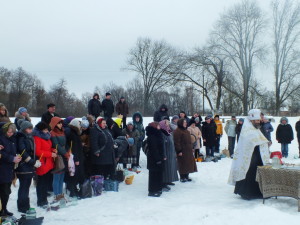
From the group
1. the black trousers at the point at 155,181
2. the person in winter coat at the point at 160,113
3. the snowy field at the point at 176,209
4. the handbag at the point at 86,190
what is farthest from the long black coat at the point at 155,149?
the person in winter coat at the point at 160,113

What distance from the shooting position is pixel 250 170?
22.8 feet

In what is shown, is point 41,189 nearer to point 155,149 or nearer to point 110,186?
point 110,186

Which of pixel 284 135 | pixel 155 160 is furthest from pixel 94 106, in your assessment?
pixel 284 135

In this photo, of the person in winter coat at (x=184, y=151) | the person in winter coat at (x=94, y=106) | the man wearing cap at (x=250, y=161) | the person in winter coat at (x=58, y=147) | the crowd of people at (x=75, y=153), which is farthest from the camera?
the person in winter coat at (x=94, y=106)

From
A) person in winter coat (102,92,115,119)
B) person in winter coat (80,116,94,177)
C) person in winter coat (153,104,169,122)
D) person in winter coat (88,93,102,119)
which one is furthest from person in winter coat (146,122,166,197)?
person in winter coat (102,92,115,119)

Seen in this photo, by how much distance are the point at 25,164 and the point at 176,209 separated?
284cm

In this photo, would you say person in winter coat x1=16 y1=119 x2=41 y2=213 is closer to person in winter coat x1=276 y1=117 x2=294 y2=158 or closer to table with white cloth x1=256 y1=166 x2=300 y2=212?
table with white cloth x1=256 y1=166 x2=300 y2=212

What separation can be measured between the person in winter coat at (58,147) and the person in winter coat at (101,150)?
0.86 meters

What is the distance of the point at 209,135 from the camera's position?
13.1 meters

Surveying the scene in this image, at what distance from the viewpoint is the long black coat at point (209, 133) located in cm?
1300

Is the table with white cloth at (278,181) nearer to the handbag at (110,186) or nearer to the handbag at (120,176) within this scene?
the handbag at (110,186)

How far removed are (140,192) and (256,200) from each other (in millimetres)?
2621

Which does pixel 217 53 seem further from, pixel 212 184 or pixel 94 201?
pixel 94 201

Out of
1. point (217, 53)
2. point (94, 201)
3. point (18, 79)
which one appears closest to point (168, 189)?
point (94, 201)
